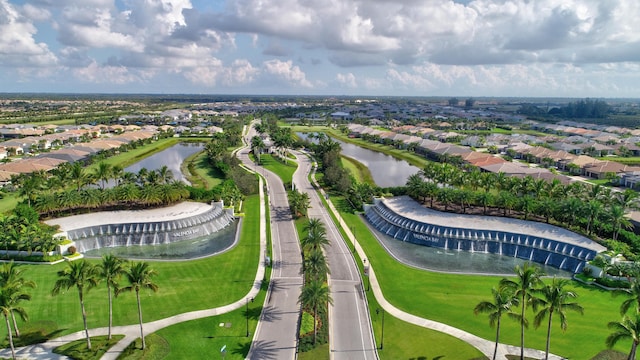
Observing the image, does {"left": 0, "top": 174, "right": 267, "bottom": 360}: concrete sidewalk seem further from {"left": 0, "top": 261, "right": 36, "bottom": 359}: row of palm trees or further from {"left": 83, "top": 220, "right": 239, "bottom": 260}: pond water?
{"left": 83, "top": 220, "right": 239, "bottom": 260}: pond water

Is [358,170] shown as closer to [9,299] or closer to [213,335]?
[213,335]

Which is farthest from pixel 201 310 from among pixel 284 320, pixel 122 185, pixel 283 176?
pixel 283 176

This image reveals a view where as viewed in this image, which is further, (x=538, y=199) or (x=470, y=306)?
(x=538, y=199)

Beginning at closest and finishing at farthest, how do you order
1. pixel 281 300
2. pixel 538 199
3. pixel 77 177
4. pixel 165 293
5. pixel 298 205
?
pixel 281 300, pixel 165 293, pixel 538 199, pixel 298 205, pixel 77 177

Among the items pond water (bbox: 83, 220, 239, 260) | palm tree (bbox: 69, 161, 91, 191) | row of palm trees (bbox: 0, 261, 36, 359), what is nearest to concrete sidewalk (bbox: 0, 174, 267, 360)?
row of palm trees (bbox: 0, 261, 36, 359)

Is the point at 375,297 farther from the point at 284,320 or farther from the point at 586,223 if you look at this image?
the point at 586,223

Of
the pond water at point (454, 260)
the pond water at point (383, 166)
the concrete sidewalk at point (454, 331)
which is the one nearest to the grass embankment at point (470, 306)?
the concrete sidewalk at point (454, 331)

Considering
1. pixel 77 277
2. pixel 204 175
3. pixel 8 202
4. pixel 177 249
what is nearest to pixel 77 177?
pixel 8 202

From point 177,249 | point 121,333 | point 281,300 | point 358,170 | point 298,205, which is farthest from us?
point 358,170
